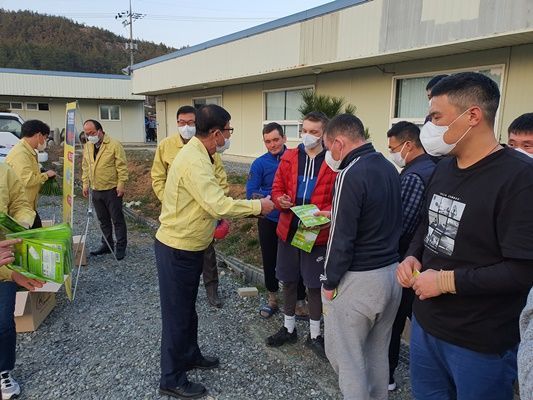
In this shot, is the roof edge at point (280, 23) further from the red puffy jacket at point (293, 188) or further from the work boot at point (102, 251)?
the work boot at point (102, 251)

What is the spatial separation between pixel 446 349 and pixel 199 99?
15614 millimetres

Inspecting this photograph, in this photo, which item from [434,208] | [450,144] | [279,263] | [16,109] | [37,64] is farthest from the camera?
[37,64]

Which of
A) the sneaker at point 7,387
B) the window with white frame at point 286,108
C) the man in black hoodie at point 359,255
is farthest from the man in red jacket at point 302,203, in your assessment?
the window with white frame at point 286,108

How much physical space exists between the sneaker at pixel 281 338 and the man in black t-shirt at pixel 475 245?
1867 millimetres

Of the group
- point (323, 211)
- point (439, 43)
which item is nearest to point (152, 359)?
point (323, 211)

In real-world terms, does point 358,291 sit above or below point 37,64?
below

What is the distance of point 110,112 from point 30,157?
26054mm

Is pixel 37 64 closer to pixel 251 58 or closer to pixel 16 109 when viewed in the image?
pixel 16 109

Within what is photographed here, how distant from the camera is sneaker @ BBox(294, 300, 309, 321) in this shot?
4.01 metres

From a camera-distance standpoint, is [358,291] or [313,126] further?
[313,126]

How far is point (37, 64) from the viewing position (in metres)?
62.4

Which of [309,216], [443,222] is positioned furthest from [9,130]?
[443,222]

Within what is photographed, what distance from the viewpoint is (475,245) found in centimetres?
160

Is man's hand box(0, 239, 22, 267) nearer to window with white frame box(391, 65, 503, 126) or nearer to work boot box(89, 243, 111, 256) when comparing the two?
work boot box(89, 243, 111, 256)
